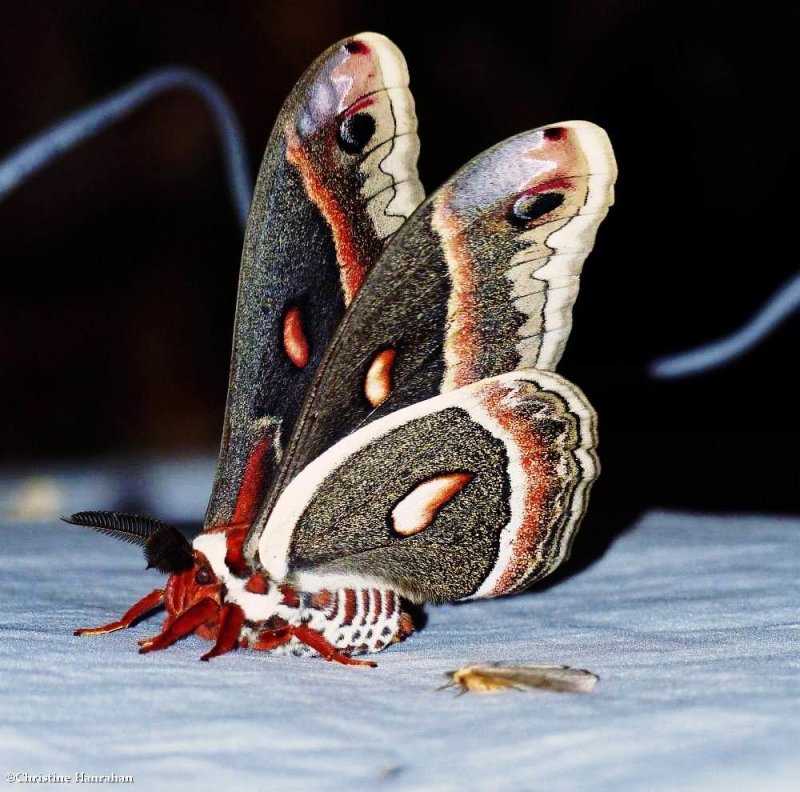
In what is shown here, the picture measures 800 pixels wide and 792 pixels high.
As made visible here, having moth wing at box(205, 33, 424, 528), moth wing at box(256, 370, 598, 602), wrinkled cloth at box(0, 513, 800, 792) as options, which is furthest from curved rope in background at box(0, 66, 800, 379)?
moth wing at box(256, 370, 598, 602)

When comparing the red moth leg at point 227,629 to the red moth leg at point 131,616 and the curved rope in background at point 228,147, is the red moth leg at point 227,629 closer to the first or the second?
the red moth leg at point 131,616

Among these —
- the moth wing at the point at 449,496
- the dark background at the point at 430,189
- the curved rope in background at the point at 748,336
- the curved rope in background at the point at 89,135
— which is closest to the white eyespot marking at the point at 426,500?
the moth wing at the point at 449,496

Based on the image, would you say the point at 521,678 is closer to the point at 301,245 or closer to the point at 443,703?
the point at 443,703

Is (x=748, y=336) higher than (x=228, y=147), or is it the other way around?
(x=228, y=147)

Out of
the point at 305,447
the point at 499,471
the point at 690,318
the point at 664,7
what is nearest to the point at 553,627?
the point at 499,471

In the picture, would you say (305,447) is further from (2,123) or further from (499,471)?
(2,123)

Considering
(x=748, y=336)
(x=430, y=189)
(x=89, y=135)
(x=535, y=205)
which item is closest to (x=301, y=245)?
(x=535, y=205)
